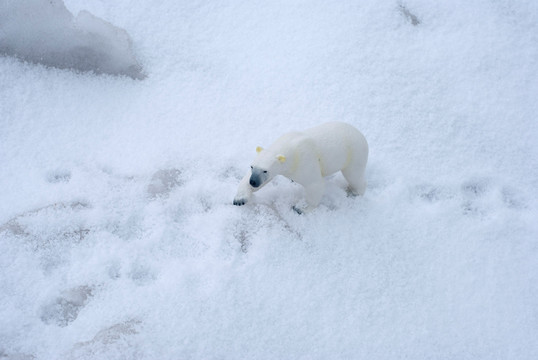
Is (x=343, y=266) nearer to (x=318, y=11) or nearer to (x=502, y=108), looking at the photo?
(x=502, y=108)

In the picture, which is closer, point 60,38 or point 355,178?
point 355,178

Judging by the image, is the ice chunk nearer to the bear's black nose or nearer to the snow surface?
the snow surface

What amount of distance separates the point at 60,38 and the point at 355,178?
1984 millimetres

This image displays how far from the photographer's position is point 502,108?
271 centimetres

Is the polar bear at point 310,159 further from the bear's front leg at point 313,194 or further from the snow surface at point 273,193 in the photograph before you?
the snow surface at point 273,193

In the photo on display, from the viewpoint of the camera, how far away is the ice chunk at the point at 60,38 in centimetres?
255

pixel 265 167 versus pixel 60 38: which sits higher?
pixel 60 38

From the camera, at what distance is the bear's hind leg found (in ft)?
6.72

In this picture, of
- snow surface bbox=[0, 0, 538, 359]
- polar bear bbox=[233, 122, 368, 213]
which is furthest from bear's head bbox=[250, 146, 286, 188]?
snow surface bbox=[0, 0, 538, 359]

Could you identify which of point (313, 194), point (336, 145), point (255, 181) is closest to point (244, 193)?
point (255, 181)

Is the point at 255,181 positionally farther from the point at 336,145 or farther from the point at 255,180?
the point at 336,145

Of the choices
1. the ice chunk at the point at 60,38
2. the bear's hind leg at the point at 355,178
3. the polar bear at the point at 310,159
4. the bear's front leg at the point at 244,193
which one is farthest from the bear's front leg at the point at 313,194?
the ice chunk at the point at 60,38

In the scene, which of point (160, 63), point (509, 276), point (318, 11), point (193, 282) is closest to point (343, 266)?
point (193, 282)

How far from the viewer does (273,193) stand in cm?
218
